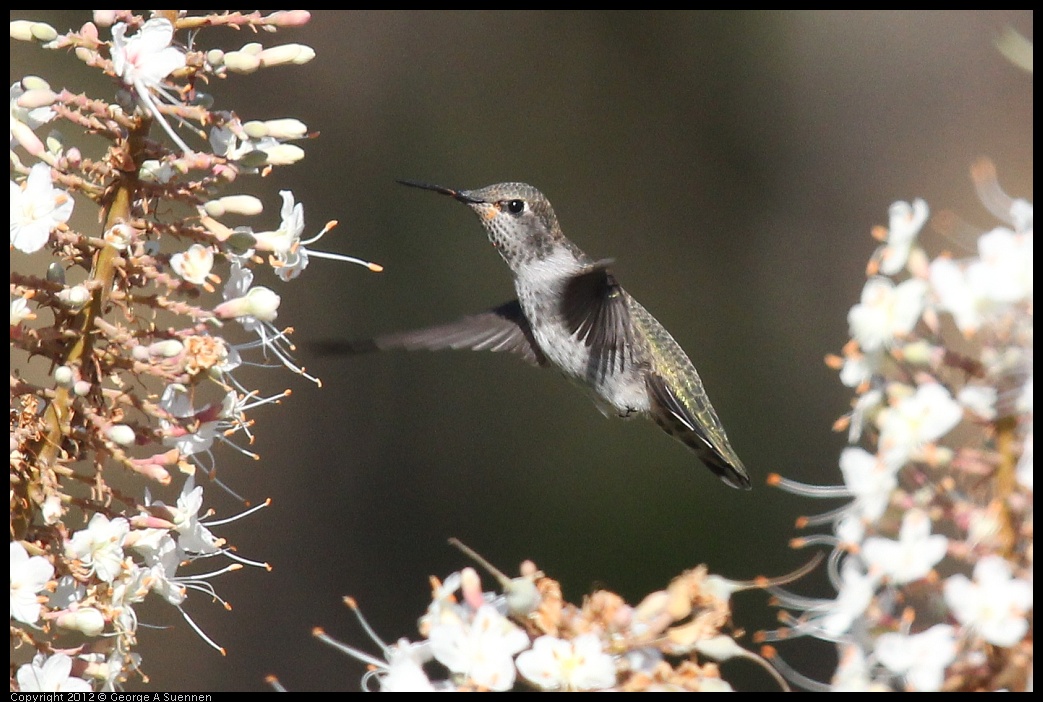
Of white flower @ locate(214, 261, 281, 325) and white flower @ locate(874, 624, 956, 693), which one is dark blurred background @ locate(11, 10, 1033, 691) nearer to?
white flower @ locate(214, 261, 281, 325)

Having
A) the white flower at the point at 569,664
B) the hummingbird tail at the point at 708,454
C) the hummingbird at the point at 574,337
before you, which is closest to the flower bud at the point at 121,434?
the white flower at the point at 569,664

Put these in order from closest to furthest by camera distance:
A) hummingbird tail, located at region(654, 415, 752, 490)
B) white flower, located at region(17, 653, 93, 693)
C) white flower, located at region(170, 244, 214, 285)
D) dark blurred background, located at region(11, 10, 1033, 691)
Answer: white flower, located at region(17, 653, 93, 693) → white flower, located at region(170, 244, 214, 285) → hummingbird tail, located at region(654, 415, 752, 490) → dark blurred background, located at region(11, 10, 1033, 691)

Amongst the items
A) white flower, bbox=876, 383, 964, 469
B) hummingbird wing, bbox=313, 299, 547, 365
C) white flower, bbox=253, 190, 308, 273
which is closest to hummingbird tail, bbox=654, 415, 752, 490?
hummingbird wing, bbox=313, 299, 547, 365

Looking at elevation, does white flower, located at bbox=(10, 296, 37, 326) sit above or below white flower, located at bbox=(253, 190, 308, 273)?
below

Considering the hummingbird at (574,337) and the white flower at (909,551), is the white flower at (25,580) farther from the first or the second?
the hummingbird at (574,337)

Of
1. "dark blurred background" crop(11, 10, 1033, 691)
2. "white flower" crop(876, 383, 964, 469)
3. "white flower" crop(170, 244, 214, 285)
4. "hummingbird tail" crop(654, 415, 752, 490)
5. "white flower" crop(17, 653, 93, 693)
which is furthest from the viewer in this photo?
"dark blurred background" crop(11, 10, 1033, 691)

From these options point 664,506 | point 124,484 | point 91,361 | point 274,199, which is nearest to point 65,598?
point 91,361

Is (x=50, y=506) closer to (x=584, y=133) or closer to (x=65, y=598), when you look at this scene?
(x=65, y=598)

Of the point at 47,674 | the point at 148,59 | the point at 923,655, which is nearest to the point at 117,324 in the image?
the point at 148,59
